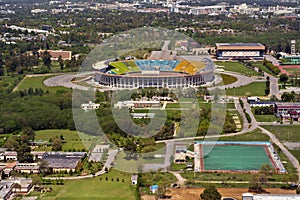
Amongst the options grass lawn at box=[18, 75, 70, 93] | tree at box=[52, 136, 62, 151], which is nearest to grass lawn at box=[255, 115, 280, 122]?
A: tree at box=[52, 136, 62, 151]

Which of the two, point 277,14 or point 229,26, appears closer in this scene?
point 229,26

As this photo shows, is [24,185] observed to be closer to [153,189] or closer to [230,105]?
[153,189]

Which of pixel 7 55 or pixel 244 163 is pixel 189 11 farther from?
pixel 244 163

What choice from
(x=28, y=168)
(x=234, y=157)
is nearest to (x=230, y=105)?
(x=234, y=157)

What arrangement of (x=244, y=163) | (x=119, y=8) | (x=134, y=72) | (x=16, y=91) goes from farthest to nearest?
1. (x=119, y=8)
2. (x=134, y=72)
3. (x=16, y=91)
4. (x=244, y=163)

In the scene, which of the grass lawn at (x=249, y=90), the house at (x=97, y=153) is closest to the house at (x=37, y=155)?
the house at (x=97, y=153)

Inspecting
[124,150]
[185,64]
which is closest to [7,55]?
[185,64]
